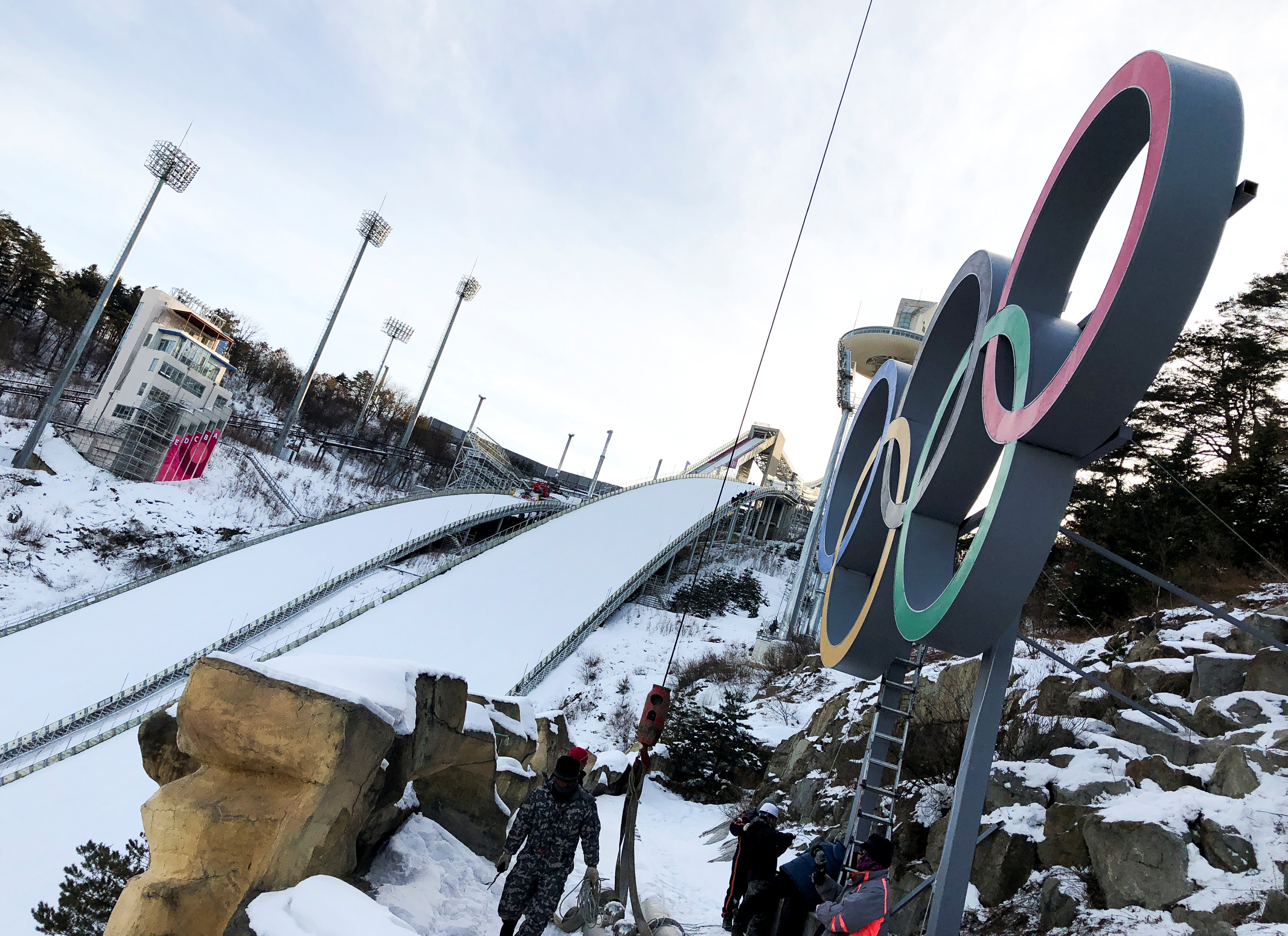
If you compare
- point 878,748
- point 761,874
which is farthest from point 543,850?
point 878,748

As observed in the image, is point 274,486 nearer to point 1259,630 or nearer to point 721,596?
point 721,596

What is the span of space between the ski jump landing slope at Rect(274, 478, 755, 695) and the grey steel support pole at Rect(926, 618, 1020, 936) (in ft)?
16.0

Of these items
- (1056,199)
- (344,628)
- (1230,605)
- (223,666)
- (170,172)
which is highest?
(170,172)

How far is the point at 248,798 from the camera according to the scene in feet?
12.1

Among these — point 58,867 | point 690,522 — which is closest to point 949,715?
point 58,867

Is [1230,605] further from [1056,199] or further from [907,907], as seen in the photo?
[1056,199]

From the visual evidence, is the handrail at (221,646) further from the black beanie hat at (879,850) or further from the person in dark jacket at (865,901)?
the black beanie hat at (879,850)

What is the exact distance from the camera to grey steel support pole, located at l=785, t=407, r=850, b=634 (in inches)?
829

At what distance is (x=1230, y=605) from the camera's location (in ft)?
28.2

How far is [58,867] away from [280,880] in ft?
17.1

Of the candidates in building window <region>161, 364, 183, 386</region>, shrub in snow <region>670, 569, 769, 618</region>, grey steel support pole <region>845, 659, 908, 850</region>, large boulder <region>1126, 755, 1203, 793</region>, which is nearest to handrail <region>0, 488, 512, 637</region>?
building window <region>161, 364, 183, 386</region>

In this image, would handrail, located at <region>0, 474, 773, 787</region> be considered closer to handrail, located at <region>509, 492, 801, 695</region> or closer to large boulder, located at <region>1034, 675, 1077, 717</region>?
handrail, located at <region>509, 492, 801, 695</region>

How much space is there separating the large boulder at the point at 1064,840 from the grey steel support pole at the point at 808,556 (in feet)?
44.7

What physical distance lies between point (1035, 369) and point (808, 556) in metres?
18.9
